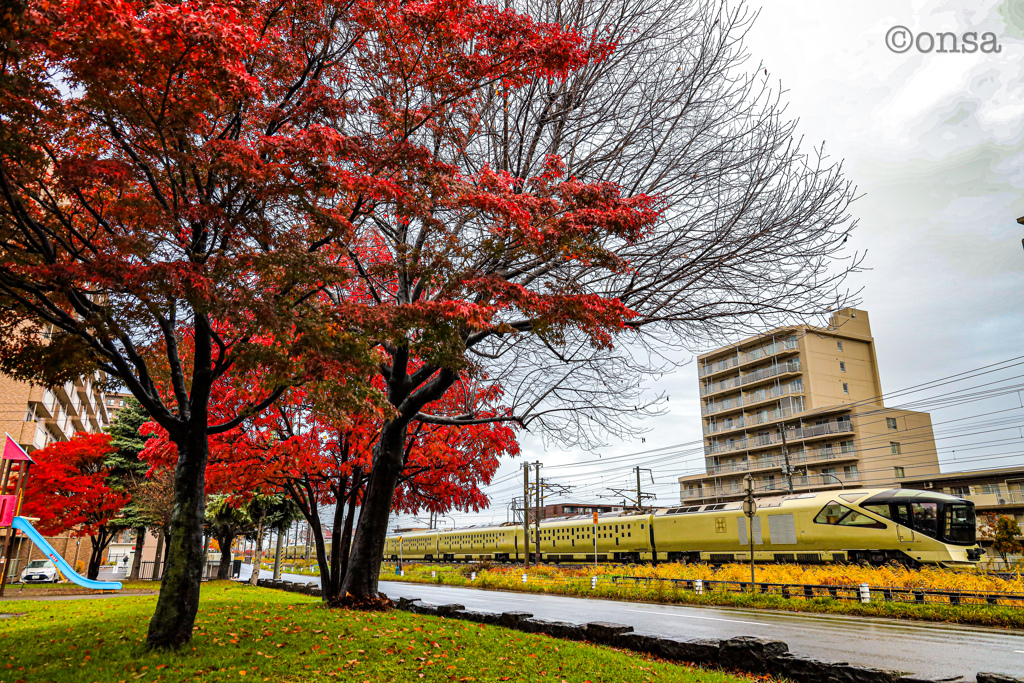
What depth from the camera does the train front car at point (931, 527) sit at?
2242 cm

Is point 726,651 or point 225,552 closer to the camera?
point 726,651

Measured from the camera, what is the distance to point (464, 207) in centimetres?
886

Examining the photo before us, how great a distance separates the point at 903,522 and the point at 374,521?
21.5 meters

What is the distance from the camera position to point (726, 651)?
831cm

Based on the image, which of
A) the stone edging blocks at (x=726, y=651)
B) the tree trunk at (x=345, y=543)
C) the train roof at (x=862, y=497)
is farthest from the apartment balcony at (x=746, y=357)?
the stone edging blocks at (x=726, y=651)

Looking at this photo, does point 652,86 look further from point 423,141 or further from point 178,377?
point 178,377

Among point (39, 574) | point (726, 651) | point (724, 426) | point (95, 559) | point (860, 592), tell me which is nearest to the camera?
point (726, 651)

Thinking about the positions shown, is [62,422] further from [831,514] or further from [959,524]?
[959,524]

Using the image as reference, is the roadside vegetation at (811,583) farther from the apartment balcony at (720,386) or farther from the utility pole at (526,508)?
the apartment balcony at (720,386)

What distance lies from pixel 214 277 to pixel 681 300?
7.98 metres

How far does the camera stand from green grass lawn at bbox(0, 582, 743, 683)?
6480 millimetres

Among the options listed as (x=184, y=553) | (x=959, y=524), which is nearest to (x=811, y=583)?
(x=959, y=524)

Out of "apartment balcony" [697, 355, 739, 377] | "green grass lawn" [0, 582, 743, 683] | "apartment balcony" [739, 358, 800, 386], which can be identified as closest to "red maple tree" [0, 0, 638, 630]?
"green grass lawn" [0, 582, 743, 683]

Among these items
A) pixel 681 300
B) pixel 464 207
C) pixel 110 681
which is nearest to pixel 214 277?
pixel 464 207
